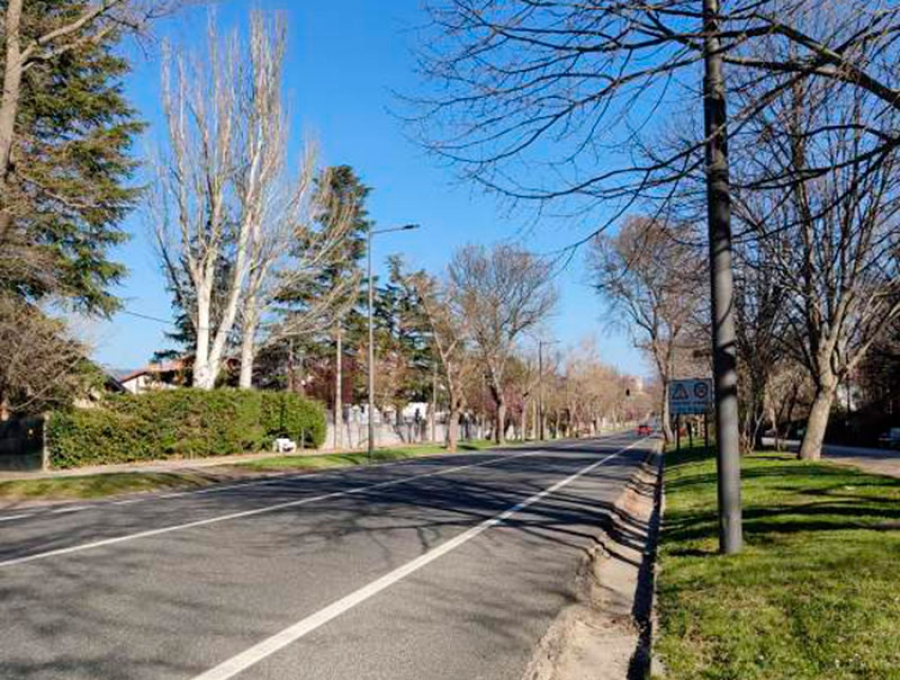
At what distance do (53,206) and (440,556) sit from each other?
82.3ft

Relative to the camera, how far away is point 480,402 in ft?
304

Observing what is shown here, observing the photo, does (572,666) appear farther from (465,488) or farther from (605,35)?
(465,488)

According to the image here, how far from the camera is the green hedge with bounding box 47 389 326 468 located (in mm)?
28688

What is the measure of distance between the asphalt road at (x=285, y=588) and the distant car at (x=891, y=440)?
1465 inches

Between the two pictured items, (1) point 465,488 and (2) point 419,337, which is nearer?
(1) point 465,488

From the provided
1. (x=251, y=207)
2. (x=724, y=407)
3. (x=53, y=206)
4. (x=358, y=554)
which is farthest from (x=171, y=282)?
(x=724, y=407)

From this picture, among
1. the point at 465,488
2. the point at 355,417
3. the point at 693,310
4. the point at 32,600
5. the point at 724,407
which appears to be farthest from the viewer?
the point at 355,417

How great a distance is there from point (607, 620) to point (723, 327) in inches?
130

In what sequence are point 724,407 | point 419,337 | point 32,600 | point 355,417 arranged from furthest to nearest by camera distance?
1. point 419,337
2. point 355,417
3. point 724,407
4. point 32,600

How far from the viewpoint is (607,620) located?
7.04 metres

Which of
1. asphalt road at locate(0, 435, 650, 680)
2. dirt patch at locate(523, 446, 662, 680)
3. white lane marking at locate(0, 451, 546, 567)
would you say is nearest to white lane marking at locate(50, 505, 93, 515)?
asphalt road at locate(0, 435, 650, 680)

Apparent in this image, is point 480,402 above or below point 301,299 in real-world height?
below

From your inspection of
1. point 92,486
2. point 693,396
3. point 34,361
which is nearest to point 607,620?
point 92,486

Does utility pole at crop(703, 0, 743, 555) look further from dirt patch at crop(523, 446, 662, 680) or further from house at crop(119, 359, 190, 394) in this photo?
house at crop(119, 359, 190, 394)
